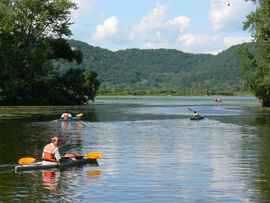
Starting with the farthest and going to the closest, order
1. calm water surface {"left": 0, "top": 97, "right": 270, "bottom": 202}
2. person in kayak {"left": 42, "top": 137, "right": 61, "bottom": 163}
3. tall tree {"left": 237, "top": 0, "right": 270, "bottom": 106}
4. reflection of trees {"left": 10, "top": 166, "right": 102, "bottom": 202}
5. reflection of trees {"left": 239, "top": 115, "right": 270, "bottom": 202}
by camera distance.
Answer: tall tree {"left": 237, "top": 0, "right": 270, "bottom": 106} → person in kayak {"left": 42, "top": 137, "right": 61, "bottom": 163} → reflection of trees {"left": 239, "top": 115, "right": 270, "bottom": 202} → calm water surface {"left": 0, "top": 97, "right": 270, "bottom": 202} → reflection of trees {"left": 10, "top": 166, "right": 102, "bottom": 202}

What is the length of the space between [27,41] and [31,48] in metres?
2.62

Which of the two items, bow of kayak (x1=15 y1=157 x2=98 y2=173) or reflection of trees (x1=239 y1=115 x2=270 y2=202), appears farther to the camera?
bow of kayak (x1=15 y1=157 x2=98 y2=173)

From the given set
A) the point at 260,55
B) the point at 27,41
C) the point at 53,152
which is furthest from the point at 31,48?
the point at 53,152

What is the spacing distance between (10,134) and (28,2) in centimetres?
5499

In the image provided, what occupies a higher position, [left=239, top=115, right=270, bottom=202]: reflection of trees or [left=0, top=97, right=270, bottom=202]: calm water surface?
[left=0, top=97, right=270, bottom=202]: calm water surface

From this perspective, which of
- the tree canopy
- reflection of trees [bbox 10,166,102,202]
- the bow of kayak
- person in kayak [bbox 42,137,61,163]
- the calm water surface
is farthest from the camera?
the tree canopy

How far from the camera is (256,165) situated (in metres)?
19.9

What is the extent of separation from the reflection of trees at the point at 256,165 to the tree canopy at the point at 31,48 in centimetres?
5762

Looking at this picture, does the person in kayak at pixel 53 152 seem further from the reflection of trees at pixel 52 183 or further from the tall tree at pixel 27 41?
the tall tree at pixel 27 41

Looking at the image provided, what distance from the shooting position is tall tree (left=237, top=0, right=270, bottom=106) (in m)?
71.0

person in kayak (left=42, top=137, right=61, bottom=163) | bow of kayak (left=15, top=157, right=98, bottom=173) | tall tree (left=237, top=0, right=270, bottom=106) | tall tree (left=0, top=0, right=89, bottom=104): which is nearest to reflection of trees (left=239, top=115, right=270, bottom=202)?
bow of kayak (left=15, top=157, right=98, bottom=173)

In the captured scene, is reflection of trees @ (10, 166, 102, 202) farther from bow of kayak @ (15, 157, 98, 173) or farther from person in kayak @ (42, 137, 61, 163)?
person in kayak @ (42, 137, 61, 163)

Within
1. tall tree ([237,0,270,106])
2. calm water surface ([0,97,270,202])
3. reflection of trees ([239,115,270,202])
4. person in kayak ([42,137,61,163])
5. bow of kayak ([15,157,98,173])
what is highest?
tall tree ([237,0,270,106])

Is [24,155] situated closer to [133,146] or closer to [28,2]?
[133,146]
